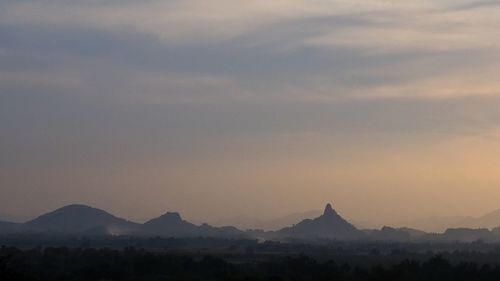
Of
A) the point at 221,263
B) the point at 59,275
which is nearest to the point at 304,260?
the point at 221,263

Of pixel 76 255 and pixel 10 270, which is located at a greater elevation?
pixel 76 255

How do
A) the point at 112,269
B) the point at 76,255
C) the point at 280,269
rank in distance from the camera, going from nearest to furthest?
the point at 112,269, the point at 280,269, the point at 76,255

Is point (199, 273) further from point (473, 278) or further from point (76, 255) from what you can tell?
point (76, 255)

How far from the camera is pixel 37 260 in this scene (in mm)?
122125

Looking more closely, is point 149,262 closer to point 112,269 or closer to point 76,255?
point 112,269

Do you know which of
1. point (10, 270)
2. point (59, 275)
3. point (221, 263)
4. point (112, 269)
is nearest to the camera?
Answer: point (10, 270)

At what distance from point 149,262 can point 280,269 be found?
13251 mm

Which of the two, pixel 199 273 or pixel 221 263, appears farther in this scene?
pixel 221 263

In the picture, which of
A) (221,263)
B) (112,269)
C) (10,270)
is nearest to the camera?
(10,270)

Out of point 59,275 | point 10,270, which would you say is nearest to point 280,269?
point 59,275

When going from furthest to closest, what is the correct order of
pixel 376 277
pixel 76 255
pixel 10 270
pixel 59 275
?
pixel 76 255
pixel 59 275
pixel 376 277
pixel 10 270

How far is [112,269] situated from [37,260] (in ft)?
75.7

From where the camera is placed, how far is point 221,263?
11688cm

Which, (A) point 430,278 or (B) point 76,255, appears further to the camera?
(B) point 76,255
